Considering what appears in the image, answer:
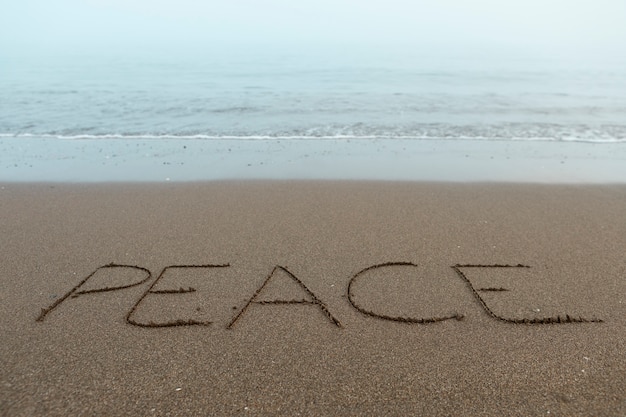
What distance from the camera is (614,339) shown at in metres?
2.61

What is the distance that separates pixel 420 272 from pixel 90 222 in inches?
120

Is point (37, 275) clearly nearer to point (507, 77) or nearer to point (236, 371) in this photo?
point (236, 371)

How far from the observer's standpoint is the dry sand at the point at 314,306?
2.25 metres

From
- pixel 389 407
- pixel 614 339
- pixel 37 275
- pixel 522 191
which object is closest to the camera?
pixel 389 407

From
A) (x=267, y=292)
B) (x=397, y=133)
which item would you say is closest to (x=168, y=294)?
(x=267, y=292)

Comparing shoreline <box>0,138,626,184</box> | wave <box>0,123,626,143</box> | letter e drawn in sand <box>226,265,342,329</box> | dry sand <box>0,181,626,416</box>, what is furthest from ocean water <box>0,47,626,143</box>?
letter e drawn in sand <box>226,265,342,329</box>

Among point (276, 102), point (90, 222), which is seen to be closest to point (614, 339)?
point (90, 222)

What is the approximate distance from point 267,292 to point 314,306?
1.20 feet

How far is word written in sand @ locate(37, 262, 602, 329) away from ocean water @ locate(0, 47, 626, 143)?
4931 millimetres

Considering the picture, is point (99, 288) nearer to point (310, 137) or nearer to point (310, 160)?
point (310, 160)

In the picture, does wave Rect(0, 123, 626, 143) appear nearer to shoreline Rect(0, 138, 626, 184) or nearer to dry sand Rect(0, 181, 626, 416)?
shoreline Rect(0, 138, 626, 184)

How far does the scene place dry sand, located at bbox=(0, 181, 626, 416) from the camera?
2.25 m

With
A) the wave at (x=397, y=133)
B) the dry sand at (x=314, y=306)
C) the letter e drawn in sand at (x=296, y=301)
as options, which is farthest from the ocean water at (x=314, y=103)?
the letter e drawn in sand at (x=296, y=301)

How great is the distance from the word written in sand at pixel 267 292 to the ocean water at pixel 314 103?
493 cm
